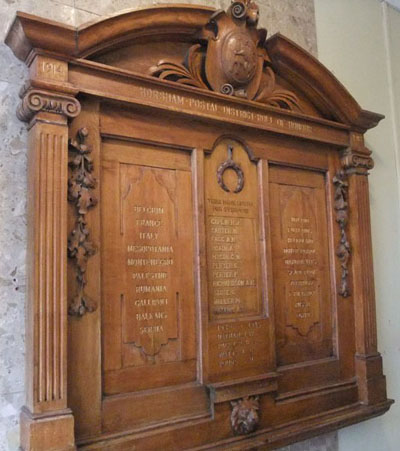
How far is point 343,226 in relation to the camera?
8.69ft

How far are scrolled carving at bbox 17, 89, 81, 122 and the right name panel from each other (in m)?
1.07

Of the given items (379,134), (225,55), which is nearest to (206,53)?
(225,55)

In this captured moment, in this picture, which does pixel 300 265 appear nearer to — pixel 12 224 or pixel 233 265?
pixel 233 265

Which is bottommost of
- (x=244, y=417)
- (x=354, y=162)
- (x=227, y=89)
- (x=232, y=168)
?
(x=244, y=417)

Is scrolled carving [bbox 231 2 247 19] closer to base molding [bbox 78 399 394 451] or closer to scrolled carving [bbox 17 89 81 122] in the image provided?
scrolled carving [bbox 17 89 81 122]

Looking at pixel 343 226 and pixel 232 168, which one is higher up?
pixel 232 168

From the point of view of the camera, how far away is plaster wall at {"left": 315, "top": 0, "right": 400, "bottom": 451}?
292 centimetres

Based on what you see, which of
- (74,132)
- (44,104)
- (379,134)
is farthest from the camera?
(379,134)

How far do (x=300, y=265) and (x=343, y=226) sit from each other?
0.37m

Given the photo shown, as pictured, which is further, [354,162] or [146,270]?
[354,162]

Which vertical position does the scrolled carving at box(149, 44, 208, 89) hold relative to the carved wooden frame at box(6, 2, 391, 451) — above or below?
above

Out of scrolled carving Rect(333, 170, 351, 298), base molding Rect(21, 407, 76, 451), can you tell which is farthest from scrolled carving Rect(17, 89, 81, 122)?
scrolled carving Rect(333, 170, 351, 298)

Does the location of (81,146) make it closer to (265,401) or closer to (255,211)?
(255,211)

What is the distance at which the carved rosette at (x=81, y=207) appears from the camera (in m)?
1.77
